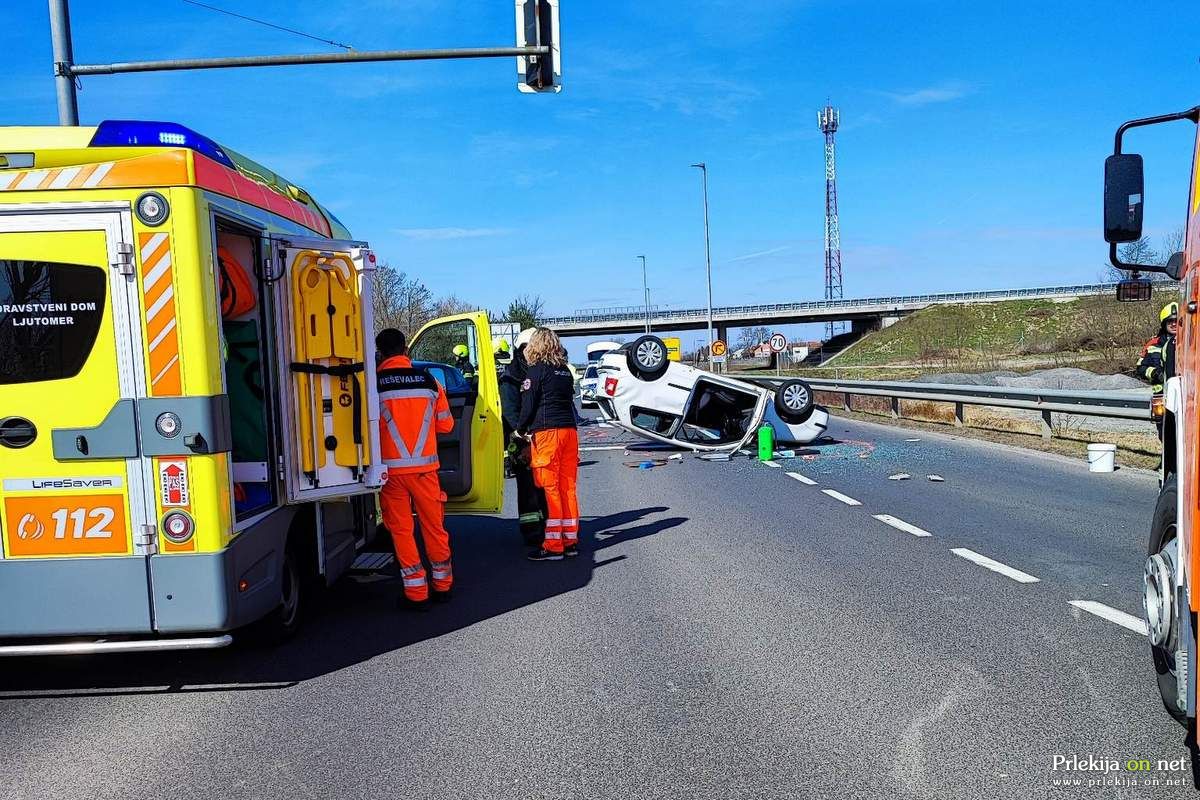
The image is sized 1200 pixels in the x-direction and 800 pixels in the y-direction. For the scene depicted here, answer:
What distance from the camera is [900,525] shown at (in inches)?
320

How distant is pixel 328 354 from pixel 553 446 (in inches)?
104

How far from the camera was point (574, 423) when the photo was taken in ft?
24.3

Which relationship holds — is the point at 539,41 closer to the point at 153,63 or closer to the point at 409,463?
the point at 153,63

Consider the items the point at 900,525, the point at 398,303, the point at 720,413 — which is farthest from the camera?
the point at 398,303

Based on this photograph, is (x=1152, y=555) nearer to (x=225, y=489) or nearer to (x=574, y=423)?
(x=225, y=489)

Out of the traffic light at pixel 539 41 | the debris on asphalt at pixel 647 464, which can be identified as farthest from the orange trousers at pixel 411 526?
the debris on asphalt at pixel 647 464

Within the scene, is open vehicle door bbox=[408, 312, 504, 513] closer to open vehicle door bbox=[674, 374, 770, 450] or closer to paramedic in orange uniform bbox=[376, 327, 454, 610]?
paramedic in orange uniform bbox=[376, 327, 454, 610]

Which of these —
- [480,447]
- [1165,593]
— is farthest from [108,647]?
[1165,593]

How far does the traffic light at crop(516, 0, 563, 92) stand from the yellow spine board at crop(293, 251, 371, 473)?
5.62m

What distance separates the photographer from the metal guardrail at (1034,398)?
1224 centimetres

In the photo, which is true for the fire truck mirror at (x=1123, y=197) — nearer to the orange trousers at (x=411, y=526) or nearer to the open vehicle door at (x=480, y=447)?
the orange trousers at (x=411, y=526)

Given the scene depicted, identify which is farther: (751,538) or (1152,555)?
(751,538)

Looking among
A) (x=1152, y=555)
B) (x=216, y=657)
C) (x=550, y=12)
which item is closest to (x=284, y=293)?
(x=216, y=657)

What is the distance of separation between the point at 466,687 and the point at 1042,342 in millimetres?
55141
